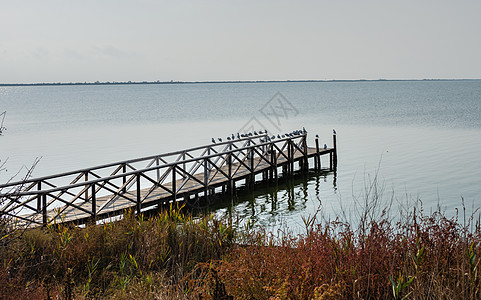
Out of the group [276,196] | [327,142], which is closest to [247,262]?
[276,196]

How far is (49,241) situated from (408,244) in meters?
5.13

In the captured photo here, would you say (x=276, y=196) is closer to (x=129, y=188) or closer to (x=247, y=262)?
(x=129, y=188)

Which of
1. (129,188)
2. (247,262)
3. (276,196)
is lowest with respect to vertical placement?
(276,196)

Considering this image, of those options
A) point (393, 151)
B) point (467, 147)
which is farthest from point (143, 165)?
point (467, 147)

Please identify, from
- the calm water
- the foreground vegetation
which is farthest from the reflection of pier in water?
the foreground vegetation

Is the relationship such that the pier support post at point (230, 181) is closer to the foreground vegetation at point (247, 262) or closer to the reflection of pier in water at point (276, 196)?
the reflection of pier in water at point (276, 196)

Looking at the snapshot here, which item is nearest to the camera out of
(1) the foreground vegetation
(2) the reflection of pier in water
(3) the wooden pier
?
(1) the foreground vegetation

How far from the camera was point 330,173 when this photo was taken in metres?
21.2

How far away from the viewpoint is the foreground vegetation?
4.40m

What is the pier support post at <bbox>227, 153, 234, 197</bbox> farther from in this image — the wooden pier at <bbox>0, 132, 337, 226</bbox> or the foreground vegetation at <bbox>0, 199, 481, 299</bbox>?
the foreground vegetation at <bbox>0, 199, 481, 299</bbox>

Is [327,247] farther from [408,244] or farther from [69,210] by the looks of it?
[69,210]

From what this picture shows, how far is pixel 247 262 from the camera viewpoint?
529 cm

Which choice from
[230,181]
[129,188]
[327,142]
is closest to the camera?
[129,188]

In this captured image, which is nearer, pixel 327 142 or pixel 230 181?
pixel 230 181
